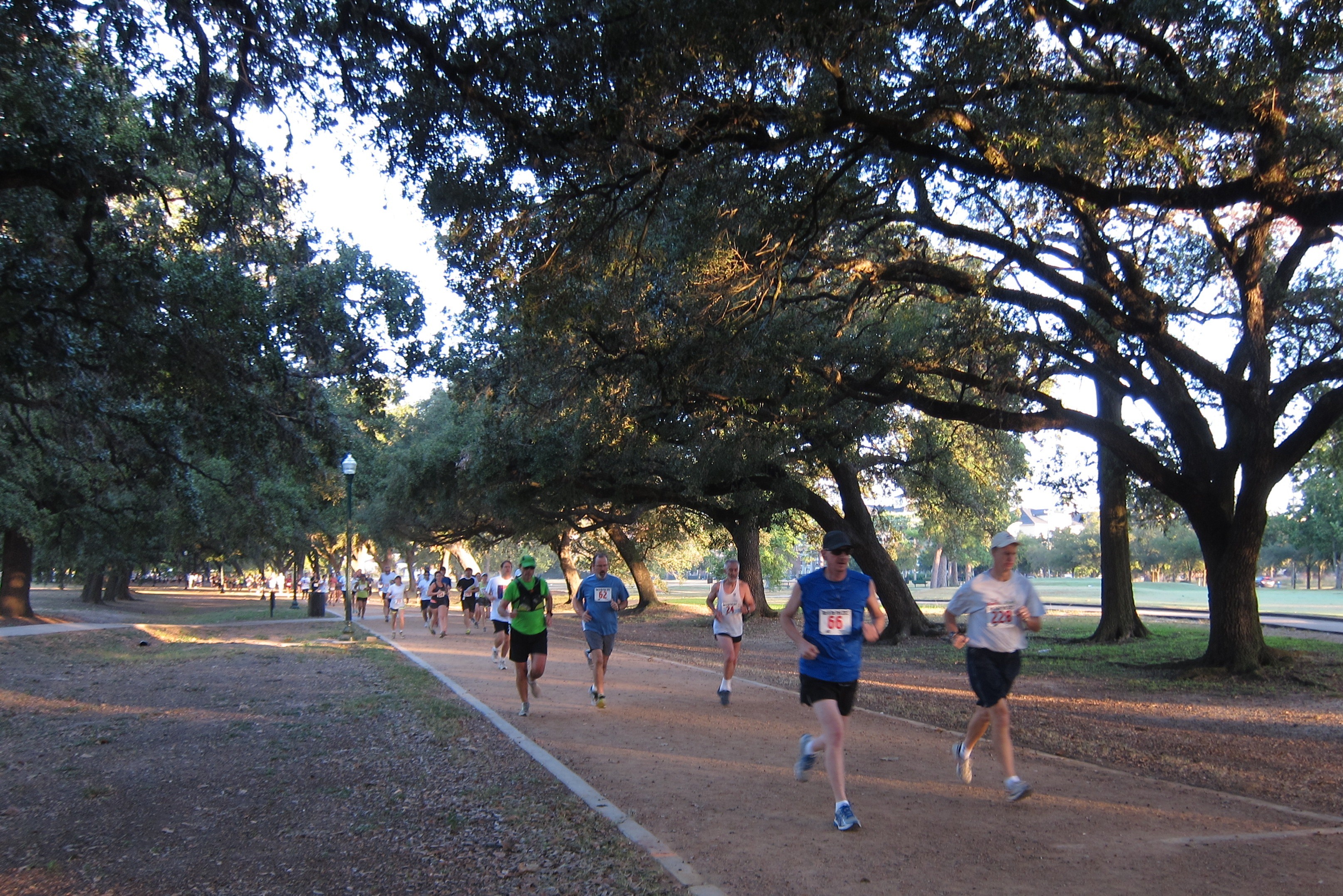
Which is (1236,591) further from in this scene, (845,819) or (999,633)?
(845,819)

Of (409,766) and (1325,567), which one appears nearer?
(409,766)

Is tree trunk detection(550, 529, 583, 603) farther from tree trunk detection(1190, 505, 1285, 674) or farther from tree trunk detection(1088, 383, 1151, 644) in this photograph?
tree trunk detection(1190, 505, 1285, 674)

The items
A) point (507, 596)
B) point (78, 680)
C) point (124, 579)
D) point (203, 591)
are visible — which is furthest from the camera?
point (203, 591)

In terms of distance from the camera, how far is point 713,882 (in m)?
4.88

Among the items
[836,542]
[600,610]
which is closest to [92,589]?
[600,610]

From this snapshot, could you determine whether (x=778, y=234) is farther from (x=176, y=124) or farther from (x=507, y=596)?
(x=176, y=124)

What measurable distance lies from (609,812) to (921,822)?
6.38ft

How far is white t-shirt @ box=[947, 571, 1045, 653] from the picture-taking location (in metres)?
6.62

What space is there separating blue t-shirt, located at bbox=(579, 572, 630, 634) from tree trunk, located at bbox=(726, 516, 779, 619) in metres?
17.3

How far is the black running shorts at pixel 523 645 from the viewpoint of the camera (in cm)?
1055

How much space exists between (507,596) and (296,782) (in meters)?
3.46

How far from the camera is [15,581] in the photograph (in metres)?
26.7

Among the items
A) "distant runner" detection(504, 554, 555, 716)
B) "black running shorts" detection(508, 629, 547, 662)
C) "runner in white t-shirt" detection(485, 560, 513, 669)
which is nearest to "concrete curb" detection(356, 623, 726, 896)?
"distant runner" detection(504, 554, 555, 716)

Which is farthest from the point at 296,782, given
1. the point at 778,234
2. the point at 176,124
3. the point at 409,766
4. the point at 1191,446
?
the point at 1191,446
